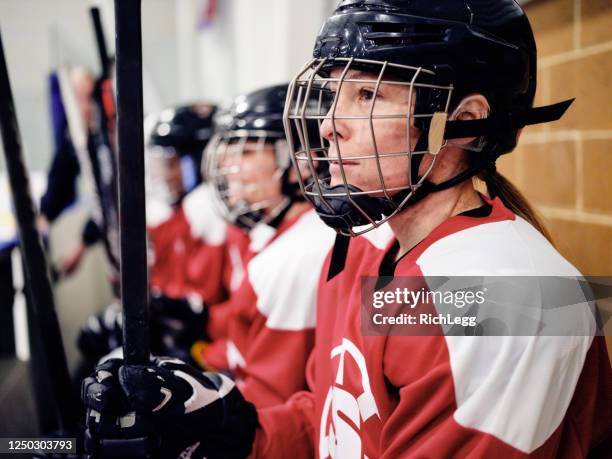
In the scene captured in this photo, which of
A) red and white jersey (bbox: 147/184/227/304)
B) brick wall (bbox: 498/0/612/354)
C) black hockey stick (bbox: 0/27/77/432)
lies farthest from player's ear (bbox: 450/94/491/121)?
red and white jersey (bbox: 147/184/227/304)

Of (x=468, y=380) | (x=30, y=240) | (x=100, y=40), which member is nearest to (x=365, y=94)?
(x=468, y=380)

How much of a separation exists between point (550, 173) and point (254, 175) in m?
0.79

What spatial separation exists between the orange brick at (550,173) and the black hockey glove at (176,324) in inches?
51.7

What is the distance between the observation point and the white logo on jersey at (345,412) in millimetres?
792

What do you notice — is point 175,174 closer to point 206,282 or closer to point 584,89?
point 206,282

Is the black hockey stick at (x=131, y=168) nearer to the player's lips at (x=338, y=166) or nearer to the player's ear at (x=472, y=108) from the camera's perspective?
the player's lips at (x=338, y=166)

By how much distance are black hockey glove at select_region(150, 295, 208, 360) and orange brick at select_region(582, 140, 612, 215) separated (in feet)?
4.80

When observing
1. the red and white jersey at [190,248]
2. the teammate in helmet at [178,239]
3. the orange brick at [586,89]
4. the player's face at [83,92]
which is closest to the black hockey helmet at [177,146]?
the teammate in helmet at [178,239]

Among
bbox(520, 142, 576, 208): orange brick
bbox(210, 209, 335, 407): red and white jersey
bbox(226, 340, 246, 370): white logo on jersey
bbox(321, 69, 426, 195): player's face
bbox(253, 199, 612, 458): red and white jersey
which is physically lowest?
bbox(226, 340, 246, 370): white logo on jersey

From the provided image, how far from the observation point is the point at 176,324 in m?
2.13

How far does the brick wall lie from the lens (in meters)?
0.95

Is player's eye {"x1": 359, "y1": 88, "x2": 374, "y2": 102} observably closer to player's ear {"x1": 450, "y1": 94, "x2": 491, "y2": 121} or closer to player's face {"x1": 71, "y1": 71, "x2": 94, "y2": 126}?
player's ear {"x1": 450, "y1": 94, "x2": 491, "y2": 121}

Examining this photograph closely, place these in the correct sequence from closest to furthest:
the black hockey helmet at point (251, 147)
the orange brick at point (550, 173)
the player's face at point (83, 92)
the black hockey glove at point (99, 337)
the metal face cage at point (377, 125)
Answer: the metal face cage at point (377, 125)
the orange brick at point (550, 173)
the black hockey helmet at point (251, 147)
the black hockey glove at point (99, 337)
the player's face at point (83, 92)

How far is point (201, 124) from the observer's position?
100 inches
